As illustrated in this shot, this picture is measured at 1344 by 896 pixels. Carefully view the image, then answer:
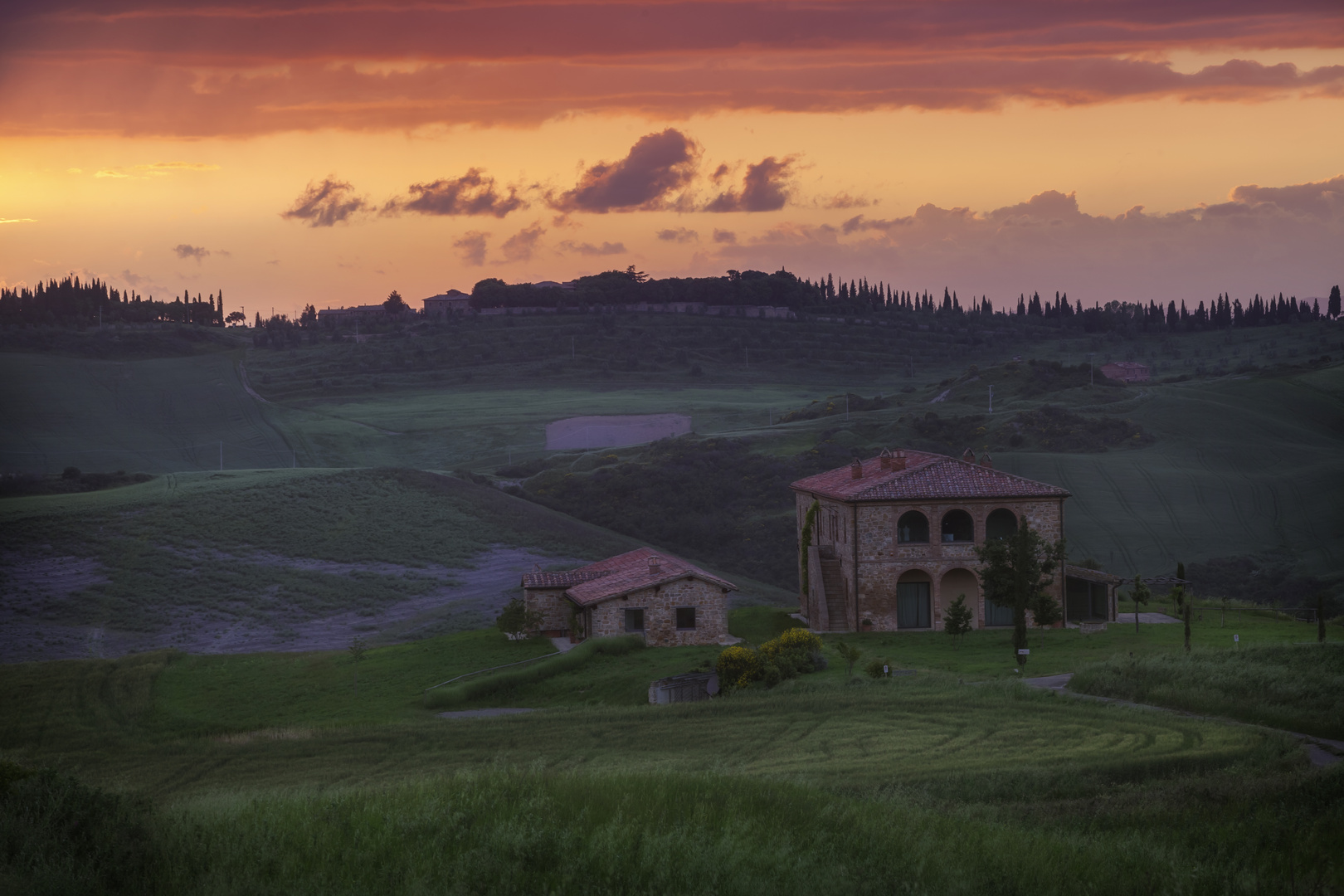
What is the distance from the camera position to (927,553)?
47250mm

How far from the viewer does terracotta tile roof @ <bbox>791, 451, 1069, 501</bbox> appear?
47.1 metres

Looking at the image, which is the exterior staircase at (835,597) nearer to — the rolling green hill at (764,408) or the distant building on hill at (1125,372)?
the rolling green hill at (764,408)

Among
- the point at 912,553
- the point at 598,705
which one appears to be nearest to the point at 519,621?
the point at 598,705

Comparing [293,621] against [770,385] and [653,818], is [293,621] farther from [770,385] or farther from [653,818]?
[770,385]

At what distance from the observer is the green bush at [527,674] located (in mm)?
36781

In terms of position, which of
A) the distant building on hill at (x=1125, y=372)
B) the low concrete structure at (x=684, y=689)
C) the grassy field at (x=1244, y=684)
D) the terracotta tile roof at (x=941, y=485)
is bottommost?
the low concrete structure at (x=684, y=689)

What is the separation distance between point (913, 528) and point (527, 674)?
58.3 feet

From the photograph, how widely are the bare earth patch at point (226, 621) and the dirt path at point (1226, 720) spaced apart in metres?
31.6

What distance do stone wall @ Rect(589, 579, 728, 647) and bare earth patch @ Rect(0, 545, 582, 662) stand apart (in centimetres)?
1494

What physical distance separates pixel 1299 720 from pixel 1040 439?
88.5 m

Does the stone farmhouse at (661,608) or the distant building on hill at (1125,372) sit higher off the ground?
the distant building on hill at (1125,372)

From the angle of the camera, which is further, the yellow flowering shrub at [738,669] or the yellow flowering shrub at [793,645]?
the yellow flowering shrub at [793,645]

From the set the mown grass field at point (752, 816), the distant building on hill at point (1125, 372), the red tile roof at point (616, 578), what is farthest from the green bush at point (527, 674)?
the distant building on hill at point (1125, 372)

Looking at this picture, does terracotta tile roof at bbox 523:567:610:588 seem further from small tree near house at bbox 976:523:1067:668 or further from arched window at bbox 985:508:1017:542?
small tree near house at bbox 976:523:1067:668
